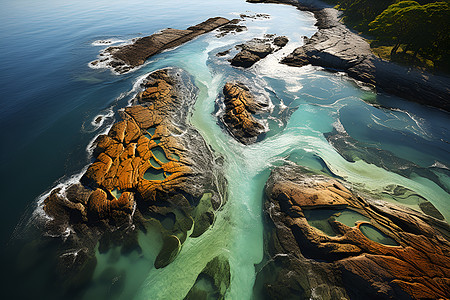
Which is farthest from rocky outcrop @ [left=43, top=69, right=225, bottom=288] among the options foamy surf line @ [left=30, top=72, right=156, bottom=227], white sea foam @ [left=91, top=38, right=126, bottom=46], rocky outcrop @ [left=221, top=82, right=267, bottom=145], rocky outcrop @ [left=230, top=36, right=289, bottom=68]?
white sea foam @ [left=91, top=38, right=126, bottom=46]

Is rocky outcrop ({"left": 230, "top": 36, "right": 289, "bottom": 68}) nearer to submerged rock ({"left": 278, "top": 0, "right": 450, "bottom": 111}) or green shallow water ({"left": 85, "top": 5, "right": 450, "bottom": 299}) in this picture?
green shallow water ({"left": 85, "top": 5, "right": 450, "bottom": 299})

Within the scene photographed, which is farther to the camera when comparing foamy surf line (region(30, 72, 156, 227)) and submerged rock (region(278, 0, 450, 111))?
submerged rock (region(278, 0, 450, 111))

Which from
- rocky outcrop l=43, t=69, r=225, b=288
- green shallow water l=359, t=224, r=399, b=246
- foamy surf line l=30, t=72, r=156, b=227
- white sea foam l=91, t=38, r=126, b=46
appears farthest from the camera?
white sea foam l=91, t=38, r=126, b=46

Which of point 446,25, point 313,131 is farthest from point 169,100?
point 446,25

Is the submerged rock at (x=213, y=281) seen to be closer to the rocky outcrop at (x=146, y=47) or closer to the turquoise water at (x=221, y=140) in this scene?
the turquoise water at (x=221, y=140)

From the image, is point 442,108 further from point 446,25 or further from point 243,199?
point 243,199

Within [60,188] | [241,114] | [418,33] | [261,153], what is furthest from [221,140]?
[418,33]
